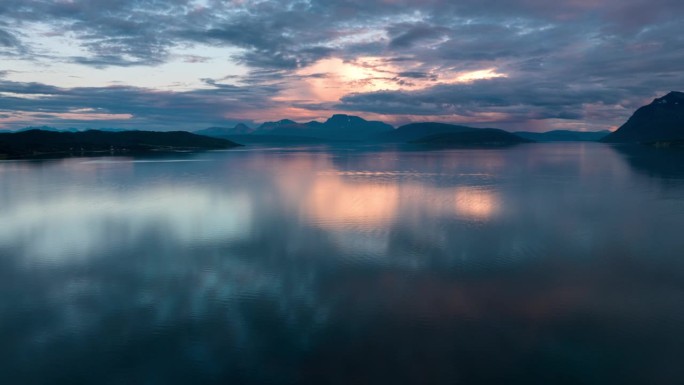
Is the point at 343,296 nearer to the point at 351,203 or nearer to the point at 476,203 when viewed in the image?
the point at 351,203

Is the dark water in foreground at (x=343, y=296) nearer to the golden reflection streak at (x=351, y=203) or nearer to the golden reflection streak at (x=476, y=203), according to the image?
the golden reflection streak at (x=351, y=203)

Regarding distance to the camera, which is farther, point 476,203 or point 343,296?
point 476,203

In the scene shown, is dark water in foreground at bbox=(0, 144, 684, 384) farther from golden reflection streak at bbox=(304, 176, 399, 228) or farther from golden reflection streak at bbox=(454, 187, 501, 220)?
golden reflection streak at bbox=(454, 187, 501, 220)

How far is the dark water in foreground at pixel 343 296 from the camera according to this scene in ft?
53.3

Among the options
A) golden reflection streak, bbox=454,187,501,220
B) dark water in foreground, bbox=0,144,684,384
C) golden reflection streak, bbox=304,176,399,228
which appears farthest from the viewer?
golden reflection streak, bbox=454,187,501,220

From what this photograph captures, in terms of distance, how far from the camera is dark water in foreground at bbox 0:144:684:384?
16250mm

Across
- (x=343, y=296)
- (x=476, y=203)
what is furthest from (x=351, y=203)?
(x=343, y=296)

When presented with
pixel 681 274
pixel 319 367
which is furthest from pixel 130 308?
pixel 681 274

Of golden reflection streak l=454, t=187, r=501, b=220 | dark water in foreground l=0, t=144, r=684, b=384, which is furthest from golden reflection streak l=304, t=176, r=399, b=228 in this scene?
golden reflection streak l=454, t=187, r=501, b=220

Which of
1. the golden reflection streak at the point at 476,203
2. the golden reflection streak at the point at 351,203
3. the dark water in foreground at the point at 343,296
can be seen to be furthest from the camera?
the golden reflection streak at the point at 476,203

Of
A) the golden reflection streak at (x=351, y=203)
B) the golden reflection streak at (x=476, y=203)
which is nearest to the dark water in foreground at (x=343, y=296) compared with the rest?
the golden reflection streak at (x=351, y=203)

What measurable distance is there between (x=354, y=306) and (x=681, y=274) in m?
20.1

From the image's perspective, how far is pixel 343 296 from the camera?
22562 mm

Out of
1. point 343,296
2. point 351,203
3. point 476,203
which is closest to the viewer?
point 343,296
